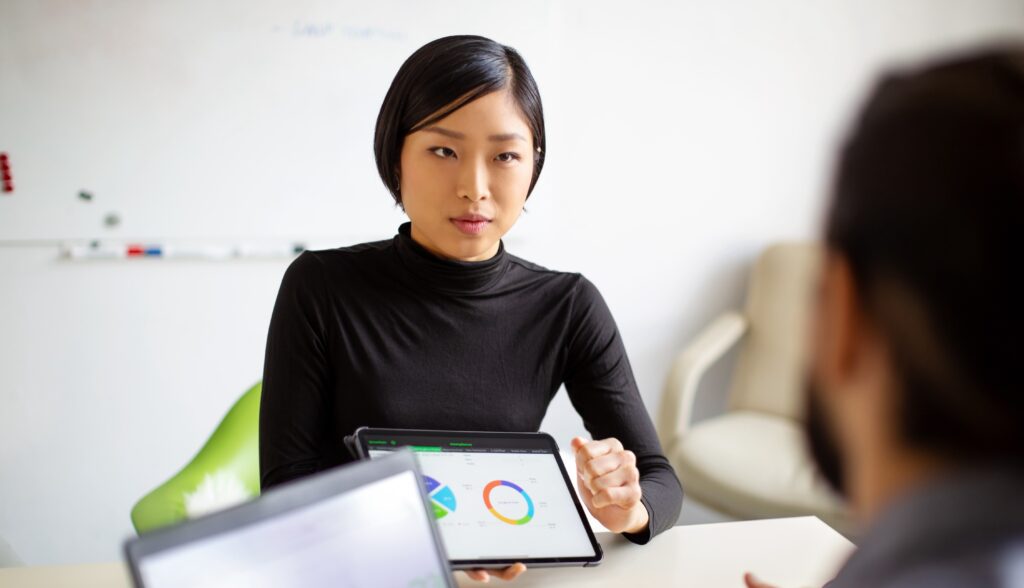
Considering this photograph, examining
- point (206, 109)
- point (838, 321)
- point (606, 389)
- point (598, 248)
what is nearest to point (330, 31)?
point (206, 109)

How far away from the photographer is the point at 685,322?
8.93 feet

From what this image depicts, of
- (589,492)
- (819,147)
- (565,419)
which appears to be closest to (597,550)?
(589,492)

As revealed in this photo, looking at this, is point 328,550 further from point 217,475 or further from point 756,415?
point 756,415

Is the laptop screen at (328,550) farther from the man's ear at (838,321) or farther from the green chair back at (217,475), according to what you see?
the green chair back at (217,475)

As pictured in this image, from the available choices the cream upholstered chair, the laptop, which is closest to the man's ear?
the laptop

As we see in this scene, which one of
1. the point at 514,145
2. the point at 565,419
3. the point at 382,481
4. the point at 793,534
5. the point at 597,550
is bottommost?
the point at 565,419

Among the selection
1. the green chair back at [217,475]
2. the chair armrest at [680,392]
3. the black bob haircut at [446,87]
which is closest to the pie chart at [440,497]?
the black bob haircut at [446,87]

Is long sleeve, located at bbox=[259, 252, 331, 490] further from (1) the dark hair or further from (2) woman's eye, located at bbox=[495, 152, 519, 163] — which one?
(1) the dark hair

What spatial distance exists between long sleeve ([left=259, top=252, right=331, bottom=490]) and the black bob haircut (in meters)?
0.21

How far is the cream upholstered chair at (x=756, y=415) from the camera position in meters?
2.07

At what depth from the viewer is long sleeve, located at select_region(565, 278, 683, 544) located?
1.17 meters

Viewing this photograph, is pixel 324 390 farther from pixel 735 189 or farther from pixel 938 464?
pixel 735 189

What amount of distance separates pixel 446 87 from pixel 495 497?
50cm

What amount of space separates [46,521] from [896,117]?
245cm
